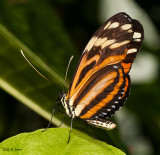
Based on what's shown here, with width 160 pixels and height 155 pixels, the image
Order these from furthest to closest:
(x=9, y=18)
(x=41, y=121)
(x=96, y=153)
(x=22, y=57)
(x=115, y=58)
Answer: (x=41, y=121) → (x=9, y=18) → (x=115, y=58) → (x=22, y=57) → (x=96, y=153)

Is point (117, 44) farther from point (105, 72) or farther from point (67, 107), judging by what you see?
point (67, 107)

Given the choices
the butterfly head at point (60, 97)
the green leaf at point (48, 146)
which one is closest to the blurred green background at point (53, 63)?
the butterfly head at point (60, 97)

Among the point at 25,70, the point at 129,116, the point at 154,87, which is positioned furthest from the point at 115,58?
the point at 129,116

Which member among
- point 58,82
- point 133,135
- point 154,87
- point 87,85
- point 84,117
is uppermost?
point 58,82

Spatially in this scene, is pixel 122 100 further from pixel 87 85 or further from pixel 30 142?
pixel 30 142

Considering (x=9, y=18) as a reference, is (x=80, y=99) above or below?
below

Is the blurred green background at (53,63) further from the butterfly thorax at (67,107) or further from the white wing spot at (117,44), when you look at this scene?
the white wing spot at (117,44)

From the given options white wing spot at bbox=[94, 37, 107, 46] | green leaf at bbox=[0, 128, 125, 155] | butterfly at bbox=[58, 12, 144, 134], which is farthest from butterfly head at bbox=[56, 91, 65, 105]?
green leaf at bbox=[0, 128, 125, 155]

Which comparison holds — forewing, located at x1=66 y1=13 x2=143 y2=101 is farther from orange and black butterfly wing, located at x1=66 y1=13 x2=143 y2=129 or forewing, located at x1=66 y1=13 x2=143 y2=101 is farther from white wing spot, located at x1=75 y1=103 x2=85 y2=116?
white wing spot, located at x1=75 y1=103 x2=85 y2=116
